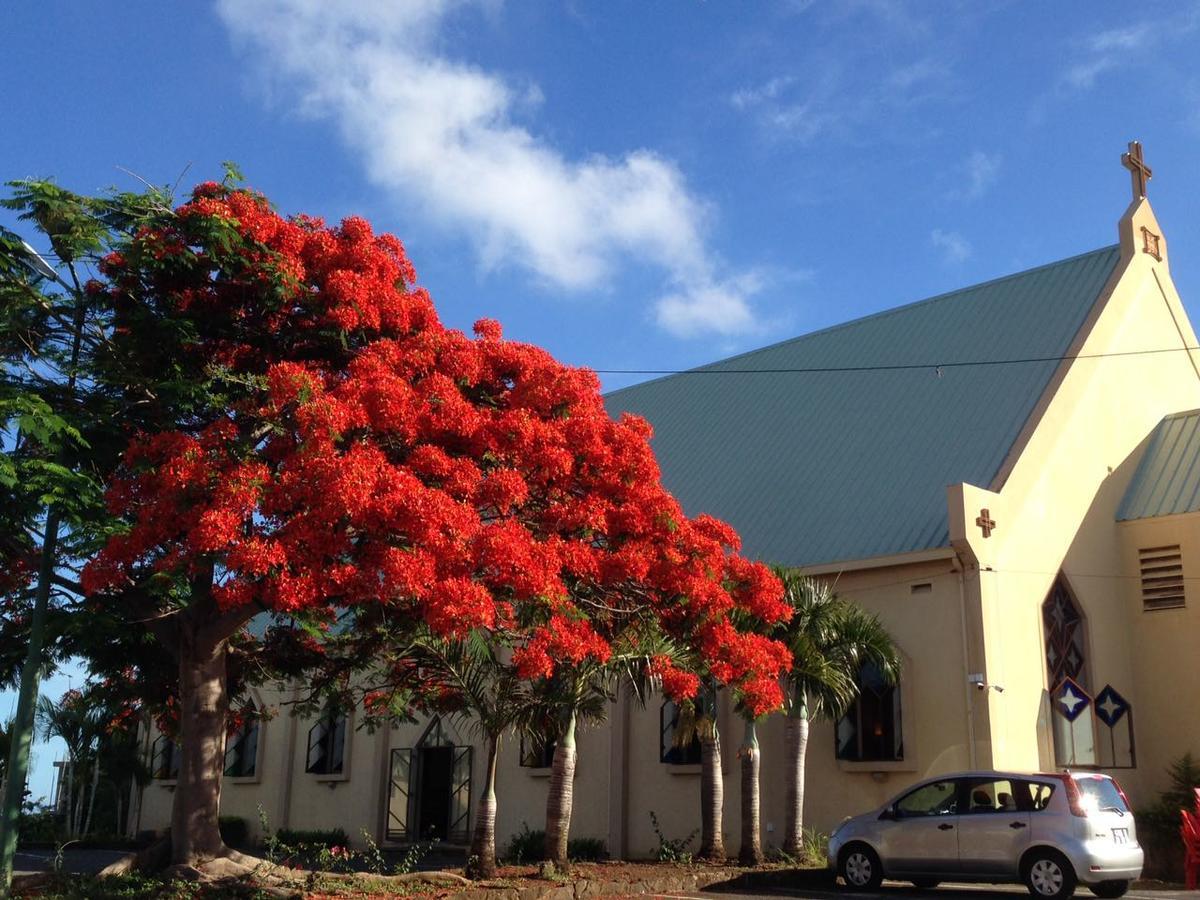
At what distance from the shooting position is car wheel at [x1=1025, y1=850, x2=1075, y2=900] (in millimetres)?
14805

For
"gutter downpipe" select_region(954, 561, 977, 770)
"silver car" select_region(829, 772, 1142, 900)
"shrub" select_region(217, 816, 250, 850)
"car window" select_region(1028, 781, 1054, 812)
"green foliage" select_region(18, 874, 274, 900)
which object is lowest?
"shrub" select_region(217, 816, 250, 850)

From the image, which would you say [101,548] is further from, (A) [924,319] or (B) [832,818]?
(A) [924,319]

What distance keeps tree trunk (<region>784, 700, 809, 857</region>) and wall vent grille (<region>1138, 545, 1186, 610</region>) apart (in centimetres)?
814

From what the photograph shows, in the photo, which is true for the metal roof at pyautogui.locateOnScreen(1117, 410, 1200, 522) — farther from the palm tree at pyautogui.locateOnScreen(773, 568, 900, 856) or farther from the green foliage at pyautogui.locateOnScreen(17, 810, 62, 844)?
the green foliage at pyautogui.locateOnScreen(17, 810, 62, 844)

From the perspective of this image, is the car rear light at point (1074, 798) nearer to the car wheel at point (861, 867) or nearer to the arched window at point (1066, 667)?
the car wheel at point (861, 867)

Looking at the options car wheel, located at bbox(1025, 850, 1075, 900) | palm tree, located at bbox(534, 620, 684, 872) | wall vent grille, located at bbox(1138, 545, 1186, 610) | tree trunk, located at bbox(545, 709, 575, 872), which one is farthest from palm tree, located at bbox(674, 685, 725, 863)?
wall vent grille, located at bbox(1138, 545, 1186, 610)

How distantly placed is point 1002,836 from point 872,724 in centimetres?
523

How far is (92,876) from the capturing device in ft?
50.6

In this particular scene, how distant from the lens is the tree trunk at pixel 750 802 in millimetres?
18609

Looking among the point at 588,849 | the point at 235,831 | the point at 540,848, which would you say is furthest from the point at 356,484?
the point at 235,831

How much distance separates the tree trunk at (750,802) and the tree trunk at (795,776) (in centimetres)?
52

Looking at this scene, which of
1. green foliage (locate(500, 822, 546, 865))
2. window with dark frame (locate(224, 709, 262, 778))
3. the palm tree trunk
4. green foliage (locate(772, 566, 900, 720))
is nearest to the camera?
green foliage (locate(772, 566, 900, 720))

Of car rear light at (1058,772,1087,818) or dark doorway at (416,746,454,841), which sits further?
dark doorway at (416,746,454,841)

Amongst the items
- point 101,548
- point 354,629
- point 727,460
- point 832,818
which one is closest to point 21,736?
point 101,548
